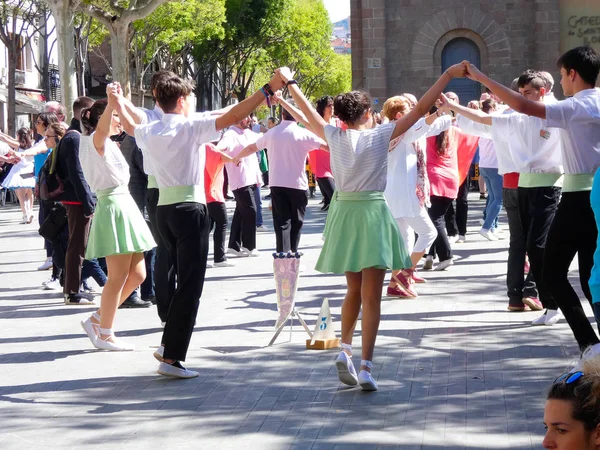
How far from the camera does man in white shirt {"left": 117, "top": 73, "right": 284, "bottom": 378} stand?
23.6ft

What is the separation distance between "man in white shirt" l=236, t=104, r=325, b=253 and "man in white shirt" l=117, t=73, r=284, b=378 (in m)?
4.77

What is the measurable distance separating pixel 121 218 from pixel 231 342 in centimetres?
130

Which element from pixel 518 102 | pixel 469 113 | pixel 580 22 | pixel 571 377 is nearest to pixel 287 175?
pixel 469 113

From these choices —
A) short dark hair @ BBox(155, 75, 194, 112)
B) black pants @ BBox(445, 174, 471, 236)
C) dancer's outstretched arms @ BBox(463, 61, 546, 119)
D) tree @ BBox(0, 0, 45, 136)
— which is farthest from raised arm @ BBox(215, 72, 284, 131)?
tree @ BBox(0, 0, 45, 136)

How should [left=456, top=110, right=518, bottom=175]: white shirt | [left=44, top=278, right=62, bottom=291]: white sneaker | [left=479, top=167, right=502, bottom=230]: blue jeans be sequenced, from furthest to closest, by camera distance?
[left=479, top=167, right=502, bottom=230]: blue jeans, [left=44, top=278, right=62, bottom=291]: white sneaker, [left=456, top=110, right=518, bottom=175]: white shirt

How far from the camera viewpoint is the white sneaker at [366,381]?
6.71 m

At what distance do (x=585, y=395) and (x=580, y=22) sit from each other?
36203mm

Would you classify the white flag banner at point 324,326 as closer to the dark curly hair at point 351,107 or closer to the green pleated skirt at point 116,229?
the green pleated skirt at point 116,229

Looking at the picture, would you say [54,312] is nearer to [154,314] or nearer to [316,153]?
[154,314]

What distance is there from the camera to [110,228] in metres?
8.34

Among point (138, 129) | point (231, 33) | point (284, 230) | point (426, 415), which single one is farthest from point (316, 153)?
point (231, 33)

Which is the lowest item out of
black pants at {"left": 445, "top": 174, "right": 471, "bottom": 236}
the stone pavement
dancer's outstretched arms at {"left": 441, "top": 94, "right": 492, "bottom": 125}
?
the stone pavement

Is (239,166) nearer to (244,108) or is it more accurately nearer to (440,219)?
(440,219)

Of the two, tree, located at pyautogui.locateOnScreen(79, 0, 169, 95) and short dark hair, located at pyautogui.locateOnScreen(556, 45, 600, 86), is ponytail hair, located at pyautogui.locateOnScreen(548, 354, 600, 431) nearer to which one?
short dark hair, located at pyautogui.locateOnScreen(556, 45, 600, 86)
